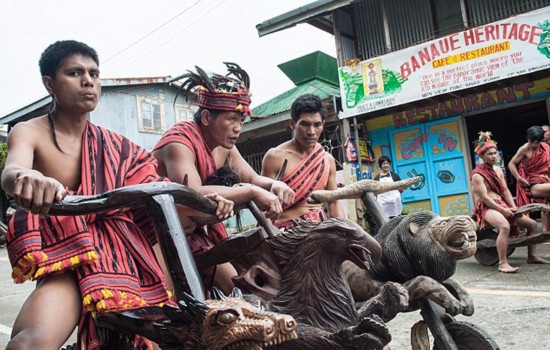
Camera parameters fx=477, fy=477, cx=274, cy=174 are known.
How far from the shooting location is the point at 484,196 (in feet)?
21.5

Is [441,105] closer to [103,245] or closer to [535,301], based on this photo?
[535,301]

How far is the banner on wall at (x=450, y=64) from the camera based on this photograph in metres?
8.55

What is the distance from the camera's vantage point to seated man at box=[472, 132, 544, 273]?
20.8ft

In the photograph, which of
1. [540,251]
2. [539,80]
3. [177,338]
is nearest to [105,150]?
[177,338]

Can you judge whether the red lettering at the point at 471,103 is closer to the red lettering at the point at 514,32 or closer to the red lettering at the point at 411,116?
the red lettering at the point at 411,116

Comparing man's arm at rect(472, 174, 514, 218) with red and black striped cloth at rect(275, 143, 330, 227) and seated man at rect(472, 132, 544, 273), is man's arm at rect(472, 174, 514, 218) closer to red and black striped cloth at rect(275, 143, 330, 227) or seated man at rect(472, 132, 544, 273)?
seated man at rect(472, 132, 544, 273)

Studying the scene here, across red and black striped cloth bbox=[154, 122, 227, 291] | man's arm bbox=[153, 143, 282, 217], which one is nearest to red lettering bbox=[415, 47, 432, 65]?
red and black striped cloth bbox=[154, 122, 227, 291]

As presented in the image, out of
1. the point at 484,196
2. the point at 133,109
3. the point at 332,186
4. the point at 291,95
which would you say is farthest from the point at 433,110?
the point at 133,109

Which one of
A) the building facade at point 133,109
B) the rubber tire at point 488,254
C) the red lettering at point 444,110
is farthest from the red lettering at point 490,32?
the building facade at point 133,109

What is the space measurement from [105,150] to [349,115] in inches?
353

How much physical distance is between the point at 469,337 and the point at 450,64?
7.96m

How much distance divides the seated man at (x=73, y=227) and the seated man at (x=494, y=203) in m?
5.52

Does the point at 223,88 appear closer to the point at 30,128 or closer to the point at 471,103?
the point at 30,128

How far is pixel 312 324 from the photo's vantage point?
61.5 inches
